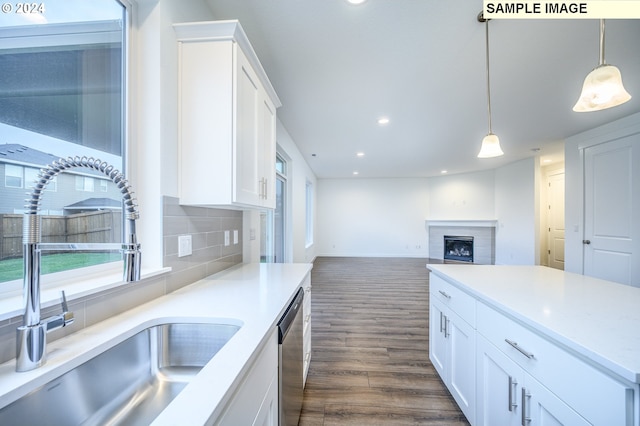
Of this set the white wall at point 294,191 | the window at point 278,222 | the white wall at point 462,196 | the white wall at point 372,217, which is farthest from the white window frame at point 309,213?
the white wall at point 462,196

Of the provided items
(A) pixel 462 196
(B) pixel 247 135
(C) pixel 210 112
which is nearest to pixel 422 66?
(B) pixel 247 135

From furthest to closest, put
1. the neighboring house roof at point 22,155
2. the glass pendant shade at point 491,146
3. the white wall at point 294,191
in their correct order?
the white wall at point 294,191 < the glass pendant shade at point 491,146 < the neighboring house roof at point 22,155

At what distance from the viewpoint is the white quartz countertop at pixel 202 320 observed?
1.78 feet

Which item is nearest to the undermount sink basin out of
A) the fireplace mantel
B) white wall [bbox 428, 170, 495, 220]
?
the fireplace mantel

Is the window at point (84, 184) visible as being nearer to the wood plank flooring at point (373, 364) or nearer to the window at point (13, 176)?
the window at point (13, 176)

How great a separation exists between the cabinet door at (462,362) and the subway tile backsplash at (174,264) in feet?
5.36

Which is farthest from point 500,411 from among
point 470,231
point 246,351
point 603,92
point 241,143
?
point 470,231

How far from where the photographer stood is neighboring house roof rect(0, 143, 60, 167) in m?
0.76

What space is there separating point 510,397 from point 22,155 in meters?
2.05

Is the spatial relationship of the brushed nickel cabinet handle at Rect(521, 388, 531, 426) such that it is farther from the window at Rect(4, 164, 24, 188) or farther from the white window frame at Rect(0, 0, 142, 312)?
the window at Rect(4, 164, 24, 188)

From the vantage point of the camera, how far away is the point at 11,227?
758 millimetres

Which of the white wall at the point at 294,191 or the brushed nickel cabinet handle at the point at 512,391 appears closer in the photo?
the brushed nickel cabinet handle at the point at 512,391

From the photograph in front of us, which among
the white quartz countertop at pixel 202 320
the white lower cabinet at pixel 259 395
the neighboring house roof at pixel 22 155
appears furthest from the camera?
the neighboring house roof at pixel 22 155

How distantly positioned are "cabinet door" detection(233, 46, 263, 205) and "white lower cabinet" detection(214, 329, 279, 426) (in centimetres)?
78
